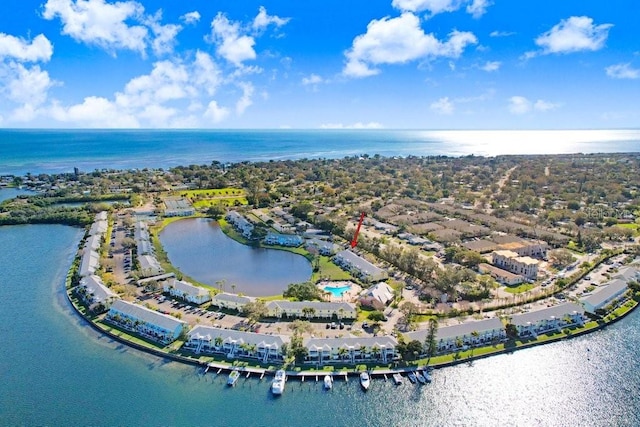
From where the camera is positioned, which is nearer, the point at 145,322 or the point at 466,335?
the point at 466,335

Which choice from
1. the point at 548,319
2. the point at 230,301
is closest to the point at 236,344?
the point at 230,301

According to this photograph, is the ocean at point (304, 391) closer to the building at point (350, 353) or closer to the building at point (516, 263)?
the building at point (350, 353)

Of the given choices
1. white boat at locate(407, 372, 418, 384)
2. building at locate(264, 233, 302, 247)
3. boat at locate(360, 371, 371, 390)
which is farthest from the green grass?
building at locate(264, 233, 302, 247)

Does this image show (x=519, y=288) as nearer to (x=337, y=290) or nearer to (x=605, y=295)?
(x=605, y=295)

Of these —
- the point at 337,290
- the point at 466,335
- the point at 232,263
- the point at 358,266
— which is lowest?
the point at 232,263

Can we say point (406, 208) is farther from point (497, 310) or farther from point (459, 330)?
point (459, 330)

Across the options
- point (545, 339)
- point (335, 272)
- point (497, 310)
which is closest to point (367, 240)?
point (335, 272)

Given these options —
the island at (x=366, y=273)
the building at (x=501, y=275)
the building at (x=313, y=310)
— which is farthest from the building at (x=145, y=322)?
the building at (x=501, y=275)
